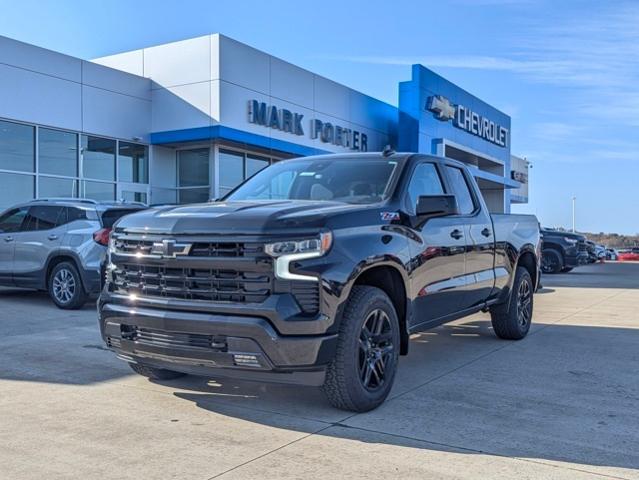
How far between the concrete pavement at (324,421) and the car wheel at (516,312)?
48cm

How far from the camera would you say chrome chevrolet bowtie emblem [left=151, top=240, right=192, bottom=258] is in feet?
14.8

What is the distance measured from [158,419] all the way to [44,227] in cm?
680

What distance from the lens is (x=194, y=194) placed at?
71.7 feet

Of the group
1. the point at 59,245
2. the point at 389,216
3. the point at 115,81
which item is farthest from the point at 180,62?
the point at 389,216

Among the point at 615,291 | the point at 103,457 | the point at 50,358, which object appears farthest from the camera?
the point at 615,291

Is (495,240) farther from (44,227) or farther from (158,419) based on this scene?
(44,227)

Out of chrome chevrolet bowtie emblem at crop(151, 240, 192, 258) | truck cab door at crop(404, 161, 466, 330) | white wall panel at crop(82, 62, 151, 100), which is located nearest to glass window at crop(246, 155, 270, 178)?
white wall panel at crop(82, 62, 151, 100)

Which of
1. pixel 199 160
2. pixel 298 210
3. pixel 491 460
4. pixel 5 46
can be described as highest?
pixel 5 46

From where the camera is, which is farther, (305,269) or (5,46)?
(5,46)

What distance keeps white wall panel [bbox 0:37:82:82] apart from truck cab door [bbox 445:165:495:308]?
14125 mm

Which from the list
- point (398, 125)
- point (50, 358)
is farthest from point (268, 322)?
point (398, 125)

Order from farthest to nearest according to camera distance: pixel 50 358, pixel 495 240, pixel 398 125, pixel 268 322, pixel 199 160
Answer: pixel 398 125 < pixel 199 160 < pixel 495 240 < pixel 50 358 < pixel 268 322

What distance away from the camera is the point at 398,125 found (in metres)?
30.8

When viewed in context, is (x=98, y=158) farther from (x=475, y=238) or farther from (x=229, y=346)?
(x=229, y=346)
